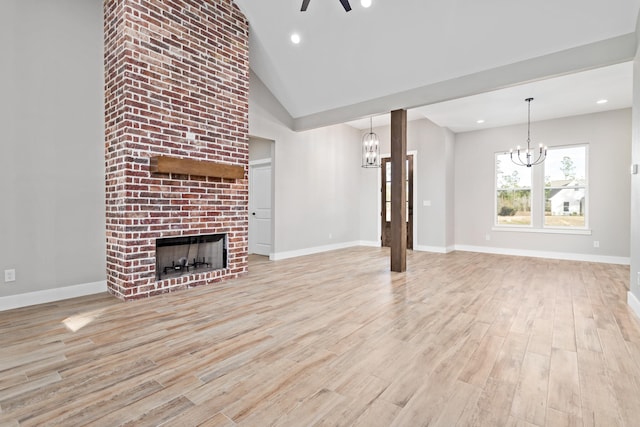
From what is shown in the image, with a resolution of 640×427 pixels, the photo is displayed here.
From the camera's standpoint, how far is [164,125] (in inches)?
150

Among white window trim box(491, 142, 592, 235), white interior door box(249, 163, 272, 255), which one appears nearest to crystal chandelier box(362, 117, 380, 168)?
white interior door box(249, 163, 272, 255)

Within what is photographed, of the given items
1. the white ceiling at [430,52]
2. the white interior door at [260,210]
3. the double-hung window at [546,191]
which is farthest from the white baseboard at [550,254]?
the white interior door at [260,210]

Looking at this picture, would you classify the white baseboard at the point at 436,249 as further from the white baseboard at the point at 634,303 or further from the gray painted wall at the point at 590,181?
the white baseboard at the point at 634,303

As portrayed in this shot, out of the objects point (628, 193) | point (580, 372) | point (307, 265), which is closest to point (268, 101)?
point (307, 265)

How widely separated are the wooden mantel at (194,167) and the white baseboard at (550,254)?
5.75 m

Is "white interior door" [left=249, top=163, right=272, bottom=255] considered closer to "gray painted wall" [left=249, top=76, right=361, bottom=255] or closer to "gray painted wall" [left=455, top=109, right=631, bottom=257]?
"gray painted wall" [left=249, top=76, right=361, bottom=255]

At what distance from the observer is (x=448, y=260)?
6195 mm

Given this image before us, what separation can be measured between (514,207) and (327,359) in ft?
21.5

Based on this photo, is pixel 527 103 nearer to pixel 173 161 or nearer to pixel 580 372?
pixel 580 372

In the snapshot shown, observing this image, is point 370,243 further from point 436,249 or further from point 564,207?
point 564,207

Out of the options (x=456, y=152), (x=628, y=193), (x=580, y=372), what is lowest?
(x=580, y=372)

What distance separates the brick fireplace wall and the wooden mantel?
115mm

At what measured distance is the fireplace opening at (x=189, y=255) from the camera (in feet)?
13.0

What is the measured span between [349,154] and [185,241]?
5.00 metres
